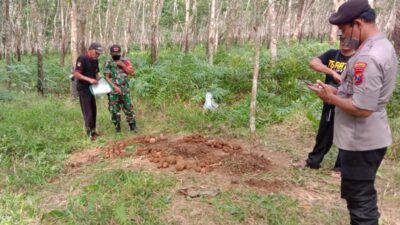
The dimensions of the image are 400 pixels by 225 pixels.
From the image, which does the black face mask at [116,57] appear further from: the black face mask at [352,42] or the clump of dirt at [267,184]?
the black face mask at [352,42]

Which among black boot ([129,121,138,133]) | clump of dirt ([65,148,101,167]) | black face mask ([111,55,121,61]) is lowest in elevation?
clump of dirt ([65,148,101,167])

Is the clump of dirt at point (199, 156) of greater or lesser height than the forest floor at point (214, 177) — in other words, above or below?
above

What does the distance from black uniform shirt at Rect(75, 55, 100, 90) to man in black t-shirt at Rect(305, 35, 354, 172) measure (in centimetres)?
352

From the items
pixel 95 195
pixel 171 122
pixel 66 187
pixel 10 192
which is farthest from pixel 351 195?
pixel 171 122

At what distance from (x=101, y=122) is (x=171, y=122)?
134cm

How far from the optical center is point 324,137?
173 inches

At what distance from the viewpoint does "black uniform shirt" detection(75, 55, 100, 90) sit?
19.0 ft

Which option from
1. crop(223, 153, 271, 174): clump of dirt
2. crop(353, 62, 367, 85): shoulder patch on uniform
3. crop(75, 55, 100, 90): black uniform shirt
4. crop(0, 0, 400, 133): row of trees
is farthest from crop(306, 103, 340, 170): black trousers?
crop(75, 55, 100, 90): black uniform shirt

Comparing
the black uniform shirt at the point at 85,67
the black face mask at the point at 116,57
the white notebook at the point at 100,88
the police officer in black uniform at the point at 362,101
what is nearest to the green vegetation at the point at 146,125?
the white notebook at the point at 100,88

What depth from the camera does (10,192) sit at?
152 inches

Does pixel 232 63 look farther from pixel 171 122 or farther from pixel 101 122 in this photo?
pixel 101 122

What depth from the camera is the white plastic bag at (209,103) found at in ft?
23.9

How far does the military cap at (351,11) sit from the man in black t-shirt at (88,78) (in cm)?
429

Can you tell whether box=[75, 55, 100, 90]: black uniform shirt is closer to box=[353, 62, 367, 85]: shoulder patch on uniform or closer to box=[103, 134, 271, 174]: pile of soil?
box=[103, 134, 271, 174]: pile of soil
